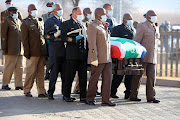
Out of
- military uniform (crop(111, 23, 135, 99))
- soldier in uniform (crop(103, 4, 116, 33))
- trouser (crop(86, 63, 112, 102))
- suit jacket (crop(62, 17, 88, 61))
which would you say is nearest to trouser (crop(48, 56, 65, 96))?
suit jacket (crop(62, 17, 88, 61))

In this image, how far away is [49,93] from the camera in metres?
11.2

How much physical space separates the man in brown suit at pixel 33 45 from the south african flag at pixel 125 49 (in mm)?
1759

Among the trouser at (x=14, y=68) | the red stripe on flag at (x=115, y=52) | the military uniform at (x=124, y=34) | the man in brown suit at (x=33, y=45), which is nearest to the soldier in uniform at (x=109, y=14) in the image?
the military uniform at (x=124, y=34)

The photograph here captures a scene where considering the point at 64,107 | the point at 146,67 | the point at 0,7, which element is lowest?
the point at 64,107

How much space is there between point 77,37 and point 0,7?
47.7 feet

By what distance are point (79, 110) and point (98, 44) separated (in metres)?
1.36

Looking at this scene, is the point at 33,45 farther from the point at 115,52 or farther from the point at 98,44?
the point at 115,52

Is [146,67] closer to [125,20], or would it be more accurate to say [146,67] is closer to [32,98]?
[125,20]

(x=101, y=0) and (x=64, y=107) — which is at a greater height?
(x=101, y=0)

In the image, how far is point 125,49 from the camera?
10227 millimetres

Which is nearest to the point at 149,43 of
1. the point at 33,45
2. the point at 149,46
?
the point at 149,46

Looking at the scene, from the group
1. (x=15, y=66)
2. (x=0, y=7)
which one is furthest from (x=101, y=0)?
(x=15, y=66)

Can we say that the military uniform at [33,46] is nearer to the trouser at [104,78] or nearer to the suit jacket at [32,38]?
the suit jacket at [32,38]

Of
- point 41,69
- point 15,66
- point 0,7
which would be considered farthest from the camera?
point 0,7
